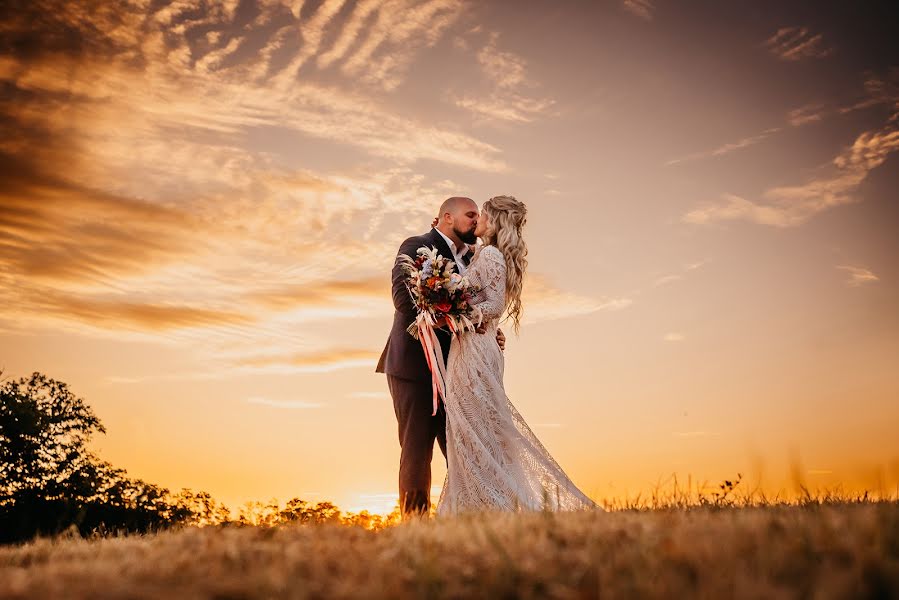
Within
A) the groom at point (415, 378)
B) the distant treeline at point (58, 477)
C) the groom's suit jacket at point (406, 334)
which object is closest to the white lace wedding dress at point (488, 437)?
the groom at point (415, 378)

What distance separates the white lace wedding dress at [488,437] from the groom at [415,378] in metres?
0.39

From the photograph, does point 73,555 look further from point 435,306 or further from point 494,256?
point 494,256

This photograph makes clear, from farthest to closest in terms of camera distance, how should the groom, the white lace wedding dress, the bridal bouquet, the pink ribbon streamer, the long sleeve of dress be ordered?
1. the groom
2. the pink ribbon streamer
3. the long sleeve of dress
4. the bridal bouquet
5. the white lace wedding dress

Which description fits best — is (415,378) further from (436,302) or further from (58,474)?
(58,474)

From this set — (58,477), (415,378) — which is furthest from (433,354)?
(58,477)

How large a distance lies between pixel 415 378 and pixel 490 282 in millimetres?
1540

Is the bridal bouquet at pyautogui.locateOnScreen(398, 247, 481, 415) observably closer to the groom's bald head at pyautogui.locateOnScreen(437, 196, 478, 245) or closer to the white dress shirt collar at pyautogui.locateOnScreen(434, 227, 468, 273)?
the white dress shirt collar at pyautogui.locateOnScreen(434, 227, 468, 273)

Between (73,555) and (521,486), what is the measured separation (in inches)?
172

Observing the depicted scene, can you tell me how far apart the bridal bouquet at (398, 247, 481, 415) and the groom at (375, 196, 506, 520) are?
36 cm

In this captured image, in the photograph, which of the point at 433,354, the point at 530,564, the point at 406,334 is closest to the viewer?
the point at 530,564

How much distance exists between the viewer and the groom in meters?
8.90

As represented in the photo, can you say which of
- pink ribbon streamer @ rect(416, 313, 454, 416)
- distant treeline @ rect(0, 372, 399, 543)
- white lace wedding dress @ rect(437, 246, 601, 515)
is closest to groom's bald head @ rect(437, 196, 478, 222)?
white lace wedding dress @ rect(437, 246, 601, 515)

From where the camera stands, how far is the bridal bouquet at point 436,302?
8.22 metres

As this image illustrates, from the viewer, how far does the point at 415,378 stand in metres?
9.05
